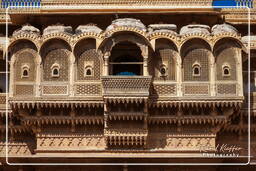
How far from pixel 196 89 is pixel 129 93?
152 centimetres

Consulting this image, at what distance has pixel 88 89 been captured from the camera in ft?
51.0

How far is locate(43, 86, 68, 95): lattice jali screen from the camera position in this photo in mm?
15516

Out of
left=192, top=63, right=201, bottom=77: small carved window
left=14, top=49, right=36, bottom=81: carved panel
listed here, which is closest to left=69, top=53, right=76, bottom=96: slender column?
left=14, top=49, right=36, bottom=81: carved panel

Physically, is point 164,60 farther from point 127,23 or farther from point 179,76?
point 127,23

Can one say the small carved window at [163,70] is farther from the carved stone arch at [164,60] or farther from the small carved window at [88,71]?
the small carved window at [88,71]

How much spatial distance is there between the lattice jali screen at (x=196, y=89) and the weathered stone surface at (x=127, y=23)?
1.55 meters

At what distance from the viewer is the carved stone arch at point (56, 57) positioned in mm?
15680

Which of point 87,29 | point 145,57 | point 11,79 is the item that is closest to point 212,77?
point 145,57

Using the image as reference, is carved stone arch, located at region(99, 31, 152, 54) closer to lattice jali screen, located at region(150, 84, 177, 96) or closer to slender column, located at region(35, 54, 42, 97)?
lattice jali screen, located at region(150, 84, 177, 96)

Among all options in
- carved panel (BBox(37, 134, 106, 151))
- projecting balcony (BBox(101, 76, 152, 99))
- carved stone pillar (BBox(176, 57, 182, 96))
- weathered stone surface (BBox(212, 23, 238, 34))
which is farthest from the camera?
weathered stone surface (BBox(212, 23, 238, 34))

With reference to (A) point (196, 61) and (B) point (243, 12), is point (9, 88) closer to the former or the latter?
(A) point (196, 61)

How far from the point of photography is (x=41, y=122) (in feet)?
51.1

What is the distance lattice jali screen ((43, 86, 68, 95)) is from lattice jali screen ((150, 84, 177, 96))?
1870mm

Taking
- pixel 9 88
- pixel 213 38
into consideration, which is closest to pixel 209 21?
pixel 213 38
